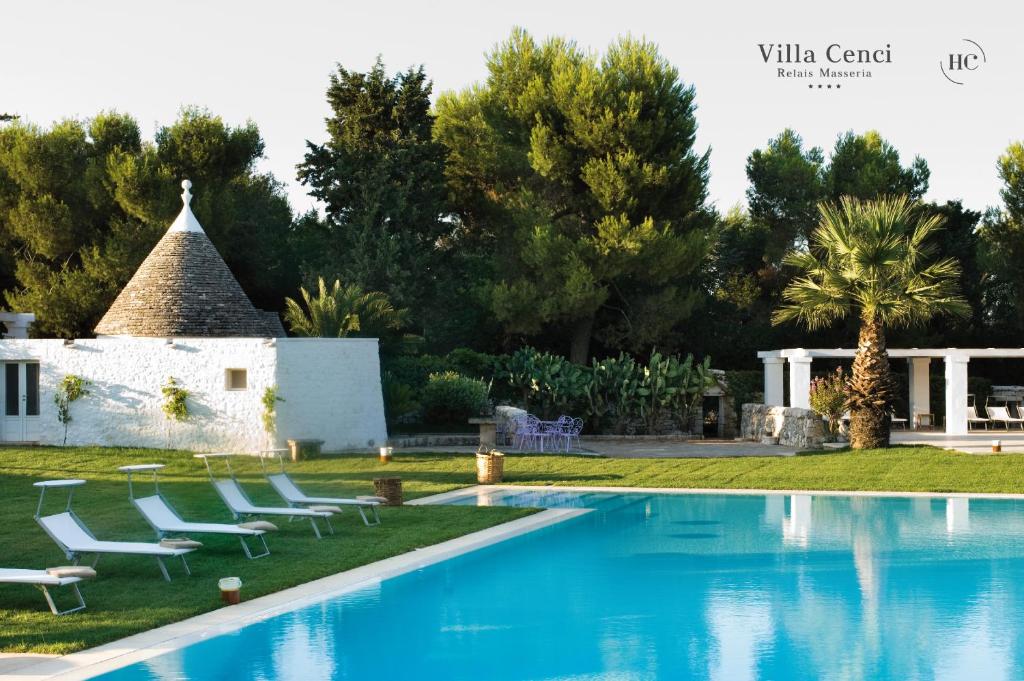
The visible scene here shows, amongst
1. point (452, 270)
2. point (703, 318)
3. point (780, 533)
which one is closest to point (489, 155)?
point (452, 270)

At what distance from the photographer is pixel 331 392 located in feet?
85.9

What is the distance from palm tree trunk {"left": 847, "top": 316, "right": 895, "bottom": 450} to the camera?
2511 cm

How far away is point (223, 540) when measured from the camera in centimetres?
1479

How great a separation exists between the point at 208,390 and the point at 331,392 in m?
2.64

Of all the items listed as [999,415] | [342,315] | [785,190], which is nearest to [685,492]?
[342,315]

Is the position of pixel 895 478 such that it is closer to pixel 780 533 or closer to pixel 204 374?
pixel 780 533

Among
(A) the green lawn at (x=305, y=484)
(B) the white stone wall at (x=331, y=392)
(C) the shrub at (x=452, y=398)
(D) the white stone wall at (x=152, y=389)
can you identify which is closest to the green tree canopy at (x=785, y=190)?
(C) the shrub at (x=452, y=398)

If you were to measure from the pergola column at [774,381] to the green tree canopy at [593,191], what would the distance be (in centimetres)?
512

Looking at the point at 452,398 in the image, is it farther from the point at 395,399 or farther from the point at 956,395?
the point at 956,395

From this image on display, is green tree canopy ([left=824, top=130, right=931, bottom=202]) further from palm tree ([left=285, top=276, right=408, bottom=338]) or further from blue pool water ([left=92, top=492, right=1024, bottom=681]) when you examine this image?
blue pool water ([left=92, top=492, right=1024, bottom=681])

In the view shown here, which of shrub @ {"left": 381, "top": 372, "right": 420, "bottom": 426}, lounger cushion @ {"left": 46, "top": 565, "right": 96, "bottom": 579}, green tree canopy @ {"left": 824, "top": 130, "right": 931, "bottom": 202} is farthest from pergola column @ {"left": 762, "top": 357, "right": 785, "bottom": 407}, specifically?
lounger cushion @ {"left": 46, "top": 565, "right": 96, "bottom": 579}

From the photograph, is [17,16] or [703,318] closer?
[17,16]

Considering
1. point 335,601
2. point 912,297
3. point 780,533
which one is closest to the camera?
point 335,601

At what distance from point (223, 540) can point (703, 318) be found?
26920 mm
